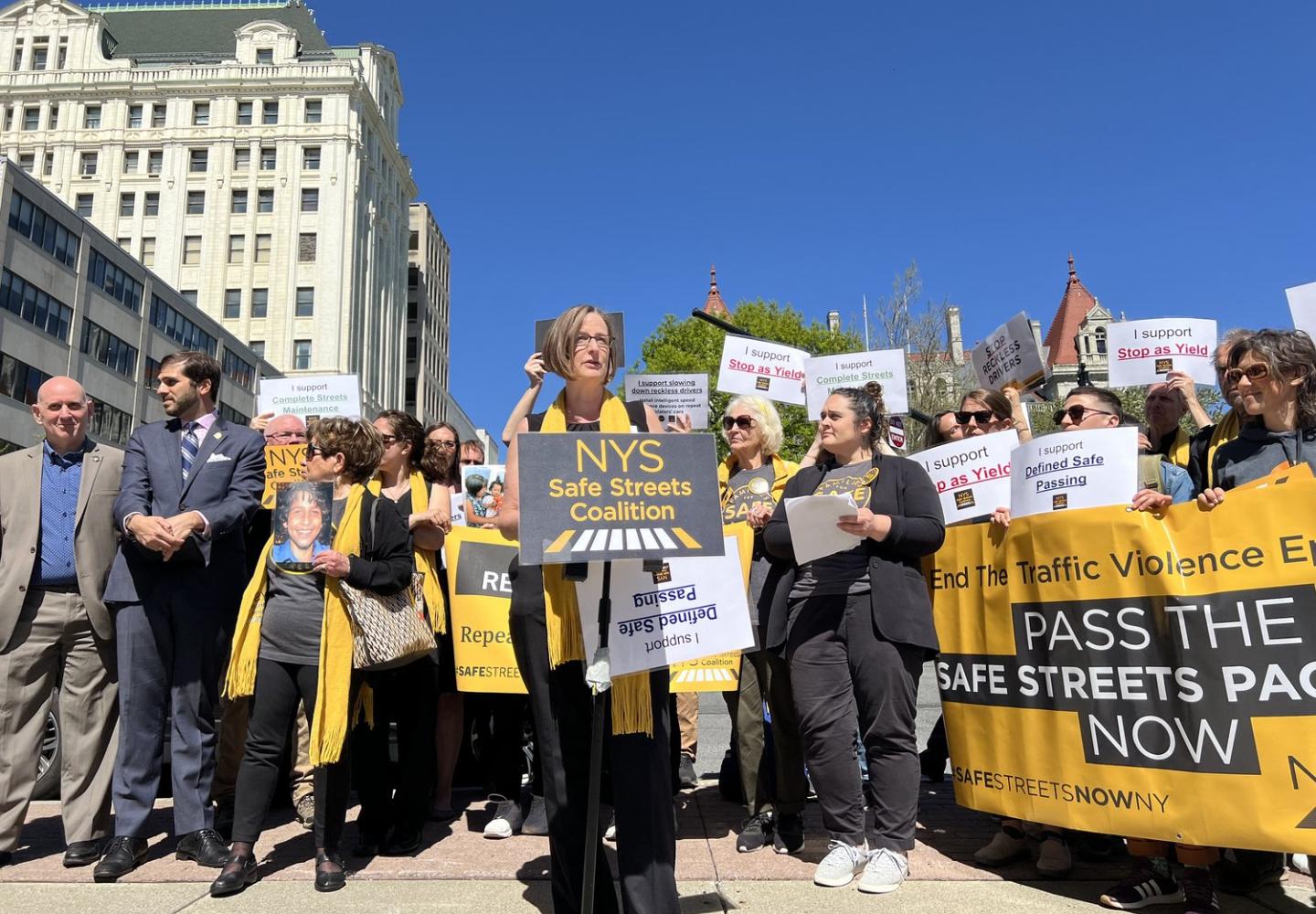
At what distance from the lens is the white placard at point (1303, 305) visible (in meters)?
4.95

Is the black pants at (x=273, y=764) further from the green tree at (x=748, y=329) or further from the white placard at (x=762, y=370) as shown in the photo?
the green tree at (x=748, y=329)

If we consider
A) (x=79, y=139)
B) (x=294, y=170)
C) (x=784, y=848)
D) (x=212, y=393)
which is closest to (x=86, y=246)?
(x=294, y=170)

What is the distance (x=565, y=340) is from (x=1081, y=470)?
7.95 ft

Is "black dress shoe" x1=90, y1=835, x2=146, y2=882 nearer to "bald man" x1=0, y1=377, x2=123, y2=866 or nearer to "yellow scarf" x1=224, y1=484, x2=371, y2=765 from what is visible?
"bald man" x1=0, y1=377, x2=123, y2=866

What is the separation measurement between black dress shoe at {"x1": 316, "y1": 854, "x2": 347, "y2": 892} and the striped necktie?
203 cm

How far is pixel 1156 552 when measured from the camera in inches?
148

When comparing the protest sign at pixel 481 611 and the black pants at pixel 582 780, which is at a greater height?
the protest sign at pixel 481 611

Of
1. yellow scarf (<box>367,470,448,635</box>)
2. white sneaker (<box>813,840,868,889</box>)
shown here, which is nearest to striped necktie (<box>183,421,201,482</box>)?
yellow scarf (<box>367,470,448,635</box>)

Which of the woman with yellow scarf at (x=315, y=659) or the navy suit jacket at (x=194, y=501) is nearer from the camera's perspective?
the woman with yellow scarf at (x=315, y=659)

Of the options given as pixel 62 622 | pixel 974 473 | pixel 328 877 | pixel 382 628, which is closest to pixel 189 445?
pixel 62 622

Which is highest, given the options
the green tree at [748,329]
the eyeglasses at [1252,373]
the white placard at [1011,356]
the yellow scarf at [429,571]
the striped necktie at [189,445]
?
the green tree at [748,329]

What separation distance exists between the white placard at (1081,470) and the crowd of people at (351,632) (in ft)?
0.66

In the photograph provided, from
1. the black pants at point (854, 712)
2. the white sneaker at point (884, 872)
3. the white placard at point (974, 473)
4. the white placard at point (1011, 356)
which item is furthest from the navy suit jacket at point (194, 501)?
the white placard at point (1011, 356)

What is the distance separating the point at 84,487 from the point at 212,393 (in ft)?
2.55
